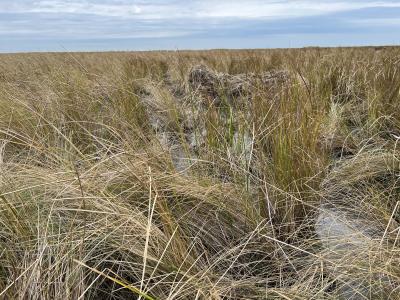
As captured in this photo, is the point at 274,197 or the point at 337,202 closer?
the point at 274,197

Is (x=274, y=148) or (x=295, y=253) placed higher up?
(x=274, y=148)

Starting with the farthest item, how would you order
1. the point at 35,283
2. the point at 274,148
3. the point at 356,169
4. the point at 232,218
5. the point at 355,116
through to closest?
the point at 355,116, the point at 356,169, the point at 274,148, the point at 232,218, the point at 35,283

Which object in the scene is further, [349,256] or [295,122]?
[295,122]

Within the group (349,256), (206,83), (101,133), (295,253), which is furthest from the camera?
(206,83)

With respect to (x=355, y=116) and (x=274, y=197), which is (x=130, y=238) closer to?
(x=274, y=197)

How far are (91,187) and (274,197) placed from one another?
0.76 meters

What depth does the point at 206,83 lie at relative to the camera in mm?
6051

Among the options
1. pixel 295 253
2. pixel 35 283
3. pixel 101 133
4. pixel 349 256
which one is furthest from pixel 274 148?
pixel 101 133

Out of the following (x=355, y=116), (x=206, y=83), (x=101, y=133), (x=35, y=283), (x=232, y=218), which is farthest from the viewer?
(x=206, y=83)

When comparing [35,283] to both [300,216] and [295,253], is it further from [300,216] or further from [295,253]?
[300,216]

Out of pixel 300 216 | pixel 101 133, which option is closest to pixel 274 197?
pixel 300 216

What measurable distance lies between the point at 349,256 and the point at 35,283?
3.19 feet

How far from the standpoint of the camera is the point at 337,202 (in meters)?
2.19

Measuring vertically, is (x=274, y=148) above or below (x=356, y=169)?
above
